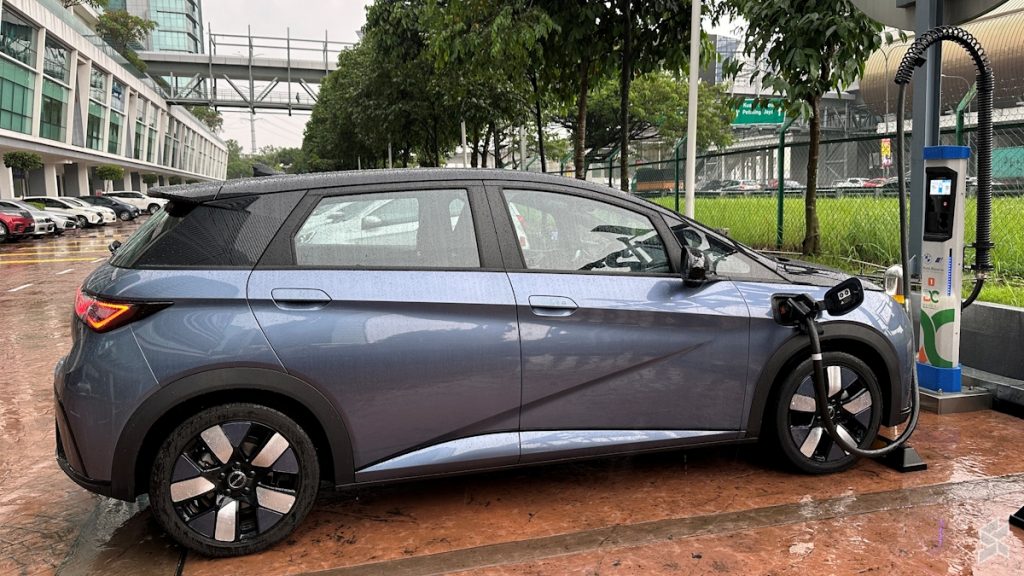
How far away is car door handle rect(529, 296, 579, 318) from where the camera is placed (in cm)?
340

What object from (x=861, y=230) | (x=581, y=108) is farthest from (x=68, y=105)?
(x=861, y=230)

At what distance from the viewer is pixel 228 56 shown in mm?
79375

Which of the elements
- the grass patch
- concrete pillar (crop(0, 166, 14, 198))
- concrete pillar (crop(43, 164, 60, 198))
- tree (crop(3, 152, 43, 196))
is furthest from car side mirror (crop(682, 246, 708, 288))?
concrete pillar (crop(43, 164, 60, 198))

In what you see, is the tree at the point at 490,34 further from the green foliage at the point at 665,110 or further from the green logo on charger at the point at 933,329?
the green foliage at the point at 665,110

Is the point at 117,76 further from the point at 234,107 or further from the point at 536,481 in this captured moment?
the point at 536,481

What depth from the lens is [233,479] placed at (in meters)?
3.16

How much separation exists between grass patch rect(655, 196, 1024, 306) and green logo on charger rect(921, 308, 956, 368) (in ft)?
3.74

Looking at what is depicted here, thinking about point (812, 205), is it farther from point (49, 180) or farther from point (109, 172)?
point (109, 172)

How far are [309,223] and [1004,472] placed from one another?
3714 mm

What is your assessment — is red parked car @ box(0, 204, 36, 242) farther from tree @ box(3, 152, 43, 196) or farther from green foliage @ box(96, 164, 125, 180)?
green foliage @ box(96, 164, 125, 180)

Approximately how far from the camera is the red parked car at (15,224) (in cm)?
2475

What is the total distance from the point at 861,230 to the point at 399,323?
7731 millimetres

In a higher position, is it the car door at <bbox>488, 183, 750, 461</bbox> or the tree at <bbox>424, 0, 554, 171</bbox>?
the tree at <bbox>424, 0, 554, 171</bbox>

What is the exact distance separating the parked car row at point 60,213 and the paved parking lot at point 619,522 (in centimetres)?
1624
